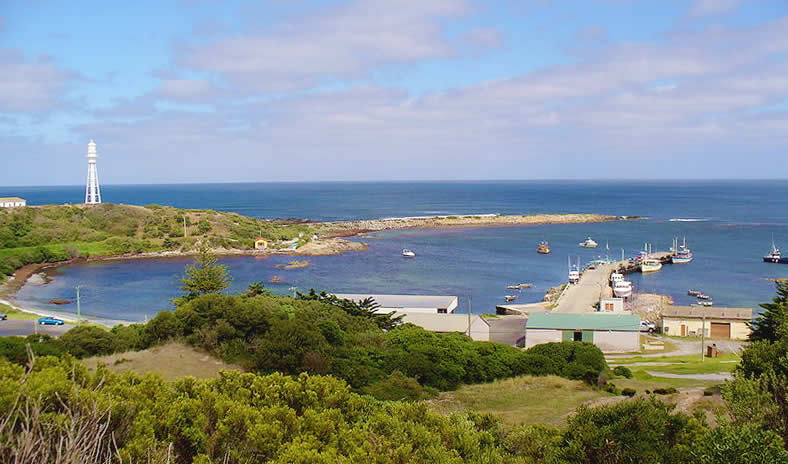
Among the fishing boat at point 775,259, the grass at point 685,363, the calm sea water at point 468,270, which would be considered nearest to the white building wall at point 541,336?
the grass at point 685,363

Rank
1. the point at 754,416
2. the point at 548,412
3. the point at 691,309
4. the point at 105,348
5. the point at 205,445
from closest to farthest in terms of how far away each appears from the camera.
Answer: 1. the point at 205,445
2. the point at 754,416
3. the point at 548,412
4. the point at 105,348
5. the point at 691,309

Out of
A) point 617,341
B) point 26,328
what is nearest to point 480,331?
point 617,341

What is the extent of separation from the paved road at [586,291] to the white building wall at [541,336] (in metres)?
11.3

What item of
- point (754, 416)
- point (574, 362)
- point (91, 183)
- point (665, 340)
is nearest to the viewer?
point (754, 416)

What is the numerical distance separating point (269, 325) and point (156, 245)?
5636 centimetres

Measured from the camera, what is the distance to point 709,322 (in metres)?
33.2

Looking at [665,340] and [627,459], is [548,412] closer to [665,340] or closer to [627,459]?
[627,459]

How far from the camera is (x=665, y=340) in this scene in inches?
1203

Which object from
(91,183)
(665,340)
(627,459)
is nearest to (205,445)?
(627,459)

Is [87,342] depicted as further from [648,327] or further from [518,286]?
[518,286]

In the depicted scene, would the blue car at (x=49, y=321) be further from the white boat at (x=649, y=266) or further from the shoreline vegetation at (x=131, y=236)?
the white boat at (x=649, y=266)

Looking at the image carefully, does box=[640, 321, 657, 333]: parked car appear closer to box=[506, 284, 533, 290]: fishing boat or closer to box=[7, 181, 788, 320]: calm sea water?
box=[7, 181, 788, 320]: calm sea water

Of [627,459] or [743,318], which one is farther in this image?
[743,318]

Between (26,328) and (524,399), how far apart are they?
93.8 ft
